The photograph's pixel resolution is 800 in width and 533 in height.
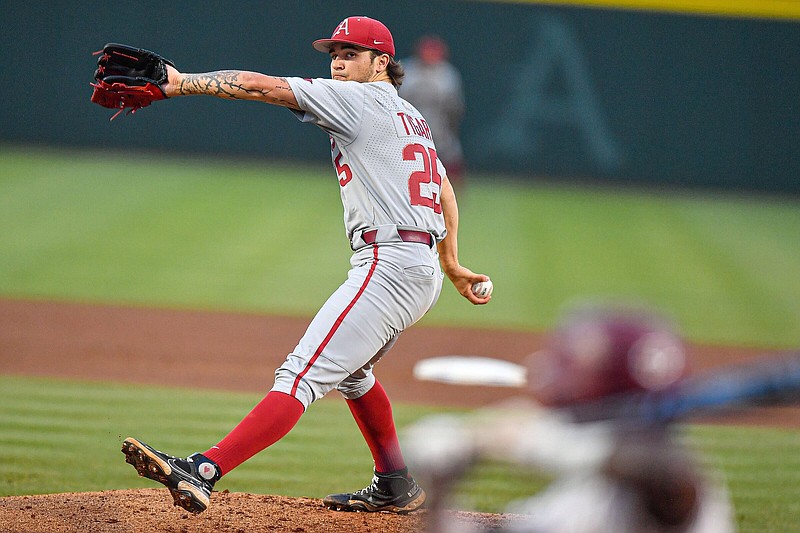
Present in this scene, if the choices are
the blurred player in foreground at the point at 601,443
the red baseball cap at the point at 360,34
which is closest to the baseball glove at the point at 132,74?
the red baseball cap at the point at 360,34

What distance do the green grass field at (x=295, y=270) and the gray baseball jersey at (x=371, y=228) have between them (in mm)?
762

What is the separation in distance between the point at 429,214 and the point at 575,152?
16.2m

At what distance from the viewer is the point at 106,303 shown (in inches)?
401

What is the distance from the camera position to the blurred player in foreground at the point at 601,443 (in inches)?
84.5

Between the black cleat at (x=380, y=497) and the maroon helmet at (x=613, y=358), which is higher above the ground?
the maroon helmet at (x=613, y=358)

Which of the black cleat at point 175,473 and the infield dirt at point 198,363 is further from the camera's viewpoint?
the infield dirt at point 198,363

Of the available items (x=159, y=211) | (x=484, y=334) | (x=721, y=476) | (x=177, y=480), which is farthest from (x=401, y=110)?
(x=159, y=211)

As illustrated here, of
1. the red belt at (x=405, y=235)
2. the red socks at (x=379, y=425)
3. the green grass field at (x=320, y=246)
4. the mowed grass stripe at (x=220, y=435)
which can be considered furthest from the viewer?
the green grass field at (x=320, y=246)

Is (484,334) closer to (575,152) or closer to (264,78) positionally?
(264,78)

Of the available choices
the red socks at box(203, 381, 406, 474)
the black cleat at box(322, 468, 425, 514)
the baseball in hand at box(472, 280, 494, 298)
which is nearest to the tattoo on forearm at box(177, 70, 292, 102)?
the red socks at box(203, 381, 406, 474)

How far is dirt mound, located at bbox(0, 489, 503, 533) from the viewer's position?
14.4 feet

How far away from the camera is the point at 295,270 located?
480 inches

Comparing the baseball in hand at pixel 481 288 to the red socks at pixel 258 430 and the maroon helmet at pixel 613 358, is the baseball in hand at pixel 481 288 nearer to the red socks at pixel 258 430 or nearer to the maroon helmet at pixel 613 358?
the red socks at pixel 258 430

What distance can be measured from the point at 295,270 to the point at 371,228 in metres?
7.75
